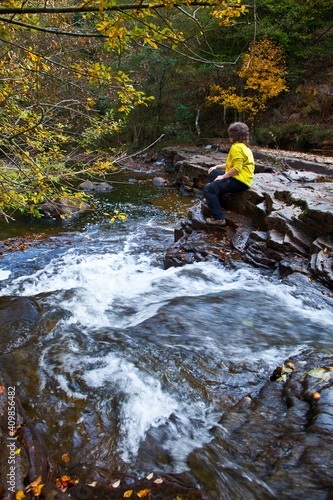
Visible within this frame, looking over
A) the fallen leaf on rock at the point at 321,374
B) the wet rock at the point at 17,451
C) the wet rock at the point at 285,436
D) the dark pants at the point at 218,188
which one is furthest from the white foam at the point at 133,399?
the dark pants at the point at 218,188

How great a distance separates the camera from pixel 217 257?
556cm

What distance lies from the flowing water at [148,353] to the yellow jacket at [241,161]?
2287 millimetres

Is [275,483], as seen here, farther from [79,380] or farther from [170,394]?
[79,380]

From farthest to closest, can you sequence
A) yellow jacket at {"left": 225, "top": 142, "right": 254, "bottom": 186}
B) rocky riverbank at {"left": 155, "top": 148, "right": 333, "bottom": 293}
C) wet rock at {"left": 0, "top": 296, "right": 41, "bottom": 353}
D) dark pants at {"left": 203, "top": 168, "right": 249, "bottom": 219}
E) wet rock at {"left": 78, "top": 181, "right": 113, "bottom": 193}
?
wet rock at {"left": 78, "top": 181, "right": 113, "bottom": 193} → dark pants at {"left": 203, "top": 168, "right": 249, "bottom": 219} → yellow jacket at {"left": 225, "top": 142, "right": 254, "bottom": 186} → rocky riverbank at {"left": 155, "top": 148, "right": 333, "bottom": 293} → wet rock at {"left": 0, "top": 296, "right": 41, "bottom": 353}

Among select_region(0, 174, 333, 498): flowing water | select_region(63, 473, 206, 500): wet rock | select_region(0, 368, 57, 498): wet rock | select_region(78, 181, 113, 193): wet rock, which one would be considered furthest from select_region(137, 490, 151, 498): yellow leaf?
select_region(78, 181, 113, 193): wet rock

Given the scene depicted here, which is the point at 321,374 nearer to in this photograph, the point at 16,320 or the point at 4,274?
the point at 16,320

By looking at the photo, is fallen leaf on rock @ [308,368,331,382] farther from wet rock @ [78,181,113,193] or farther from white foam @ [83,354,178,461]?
wet rock @ [78,181,113,193]

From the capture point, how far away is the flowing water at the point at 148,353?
2.22m

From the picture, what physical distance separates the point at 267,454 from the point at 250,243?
405 centimetres

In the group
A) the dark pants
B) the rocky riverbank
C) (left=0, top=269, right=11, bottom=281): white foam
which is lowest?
(left=0, top=269, right=11, bottom=281): white foam

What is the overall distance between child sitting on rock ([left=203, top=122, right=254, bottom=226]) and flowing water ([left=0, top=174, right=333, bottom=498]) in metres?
1.65

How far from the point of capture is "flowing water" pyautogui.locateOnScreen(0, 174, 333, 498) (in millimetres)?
2217

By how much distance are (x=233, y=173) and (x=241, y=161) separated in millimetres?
302

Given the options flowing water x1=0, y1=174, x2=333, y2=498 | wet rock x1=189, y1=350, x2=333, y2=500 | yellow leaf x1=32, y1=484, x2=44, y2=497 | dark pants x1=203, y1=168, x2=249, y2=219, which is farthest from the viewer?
dark pants x1=203, y1=168, x2=249, y2=219
